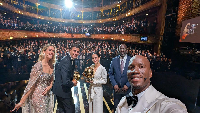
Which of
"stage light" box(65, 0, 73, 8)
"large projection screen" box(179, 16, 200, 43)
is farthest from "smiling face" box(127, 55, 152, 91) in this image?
"stage light" box(65, 0, 73, 8)

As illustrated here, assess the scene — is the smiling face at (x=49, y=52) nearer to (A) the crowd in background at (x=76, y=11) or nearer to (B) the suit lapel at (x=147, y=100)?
(B) the suit lapel at (x=147, y=100)

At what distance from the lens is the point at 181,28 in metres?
11.8

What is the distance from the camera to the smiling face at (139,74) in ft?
3.67

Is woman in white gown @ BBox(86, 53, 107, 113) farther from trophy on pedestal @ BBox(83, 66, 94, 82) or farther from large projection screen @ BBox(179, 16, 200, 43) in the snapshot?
large projection screen @ BBox(179, 16, 200, 43)

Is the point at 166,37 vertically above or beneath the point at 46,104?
above

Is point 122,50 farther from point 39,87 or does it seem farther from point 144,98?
point 144,98

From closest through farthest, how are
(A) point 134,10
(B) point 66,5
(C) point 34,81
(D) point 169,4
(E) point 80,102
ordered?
(C) point 34,81
(E) point 80,102
(D) point 169,4
(A) point 134,10
(B) point 66,5

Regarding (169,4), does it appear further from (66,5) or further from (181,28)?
(66,5)

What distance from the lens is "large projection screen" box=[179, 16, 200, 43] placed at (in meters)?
9.10

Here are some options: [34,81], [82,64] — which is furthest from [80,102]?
[82,64]

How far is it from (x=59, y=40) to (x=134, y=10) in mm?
19933

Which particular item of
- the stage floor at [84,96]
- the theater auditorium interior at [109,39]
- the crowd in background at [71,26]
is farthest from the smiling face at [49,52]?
the crowd in background at [71,26]

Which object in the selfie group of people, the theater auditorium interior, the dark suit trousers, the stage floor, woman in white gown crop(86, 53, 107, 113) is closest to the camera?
the selfie group of people

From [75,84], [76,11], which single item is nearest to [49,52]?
[75,84]
